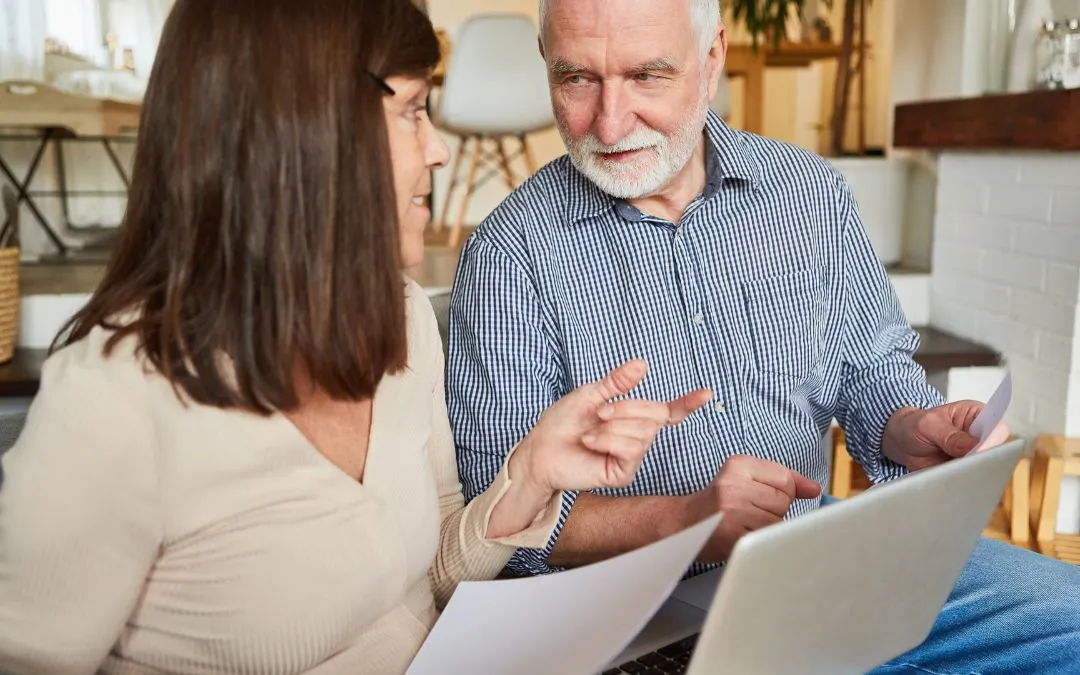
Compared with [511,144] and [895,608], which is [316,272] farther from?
[511,144]

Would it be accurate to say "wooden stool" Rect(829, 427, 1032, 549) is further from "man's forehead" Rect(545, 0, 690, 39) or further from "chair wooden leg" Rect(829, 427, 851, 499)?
"man's forehead" Rect(545, 0, 690, 39)

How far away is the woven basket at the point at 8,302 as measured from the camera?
2365 millimetres

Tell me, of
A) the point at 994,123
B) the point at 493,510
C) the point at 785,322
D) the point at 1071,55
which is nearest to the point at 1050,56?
the point at 1071,55

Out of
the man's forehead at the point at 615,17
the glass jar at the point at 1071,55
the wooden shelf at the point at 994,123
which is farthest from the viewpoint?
the glass jar at the point at 1071,55

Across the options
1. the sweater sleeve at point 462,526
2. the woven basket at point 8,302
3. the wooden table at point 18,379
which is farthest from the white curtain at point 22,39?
the sweater sleeve at point 462,526

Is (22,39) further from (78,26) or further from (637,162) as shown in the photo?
(637,162)

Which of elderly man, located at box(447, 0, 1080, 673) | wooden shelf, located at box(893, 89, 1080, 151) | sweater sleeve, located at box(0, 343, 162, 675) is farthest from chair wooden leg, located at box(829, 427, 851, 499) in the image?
sweater sleeve, located at box(0, 343, 162, 675)

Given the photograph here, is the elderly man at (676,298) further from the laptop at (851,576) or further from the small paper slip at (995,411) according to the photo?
the laptop at (851,576)

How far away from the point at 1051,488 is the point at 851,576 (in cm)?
171

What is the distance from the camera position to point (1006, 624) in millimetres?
1096

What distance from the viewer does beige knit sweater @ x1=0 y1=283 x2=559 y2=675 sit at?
732 mm

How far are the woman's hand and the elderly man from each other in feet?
0.76

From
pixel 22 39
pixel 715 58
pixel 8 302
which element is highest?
pixel 22 39

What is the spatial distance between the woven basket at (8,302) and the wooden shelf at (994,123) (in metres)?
2.25
